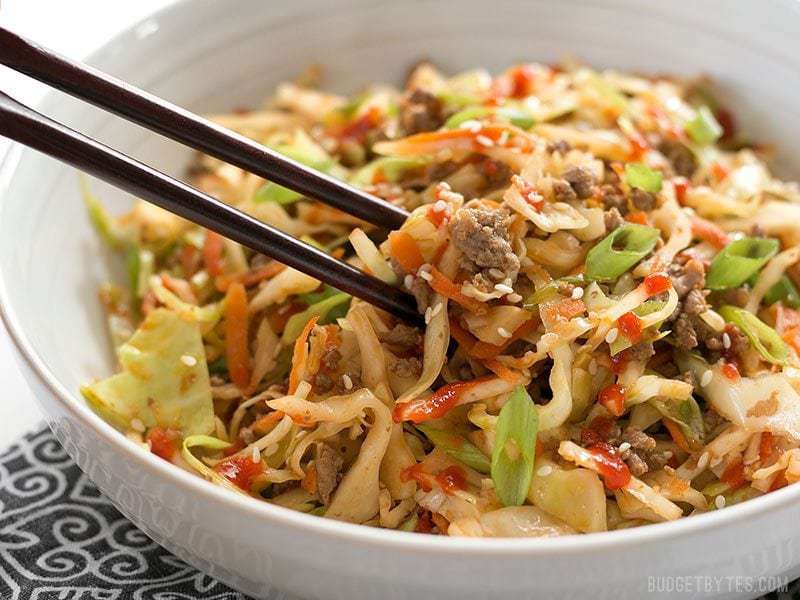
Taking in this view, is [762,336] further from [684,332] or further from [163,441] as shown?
[163,441]

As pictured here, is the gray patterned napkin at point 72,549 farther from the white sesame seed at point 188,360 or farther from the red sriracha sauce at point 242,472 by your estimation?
the white sesame seed at point 188,360

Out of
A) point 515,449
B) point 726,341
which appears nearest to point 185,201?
point 515,449

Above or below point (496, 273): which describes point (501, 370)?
below

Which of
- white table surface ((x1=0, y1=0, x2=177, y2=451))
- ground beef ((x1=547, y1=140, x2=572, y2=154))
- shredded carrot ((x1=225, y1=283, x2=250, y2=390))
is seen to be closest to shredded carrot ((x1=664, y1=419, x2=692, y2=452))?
ground beef ((x1=547, y1=140, x2=572, y2=154))

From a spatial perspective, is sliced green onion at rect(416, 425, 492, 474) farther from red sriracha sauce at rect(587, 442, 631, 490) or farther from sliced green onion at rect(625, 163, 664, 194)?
sliced green onion at rect(625, 163, 664, 194)

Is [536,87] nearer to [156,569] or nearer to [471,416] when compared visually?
[471,416]

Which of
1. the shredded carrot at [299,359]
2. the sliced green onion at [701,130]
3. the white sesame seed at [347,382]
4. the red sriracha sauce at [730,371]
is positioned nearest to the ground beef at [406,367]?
the white sesame seed at [347,382]
